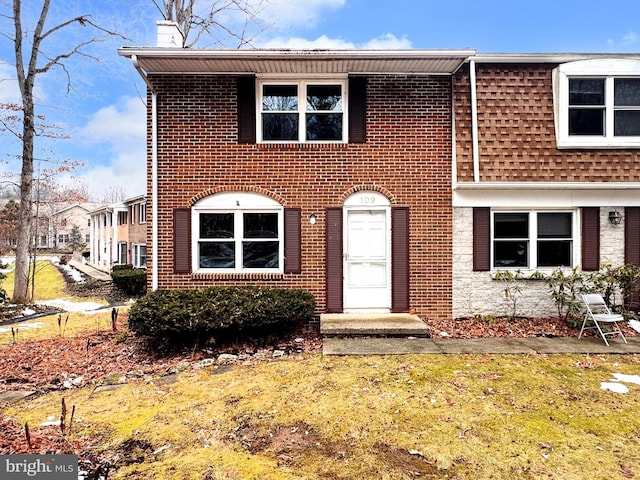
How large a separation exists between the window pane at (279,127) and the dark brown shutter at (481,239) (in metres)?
4.21

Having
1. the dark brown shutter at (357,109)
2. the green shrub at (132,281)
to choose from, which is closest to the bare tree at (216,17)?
the dark brown shutter at (357,109)

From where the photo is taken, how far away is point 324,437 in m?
3.62

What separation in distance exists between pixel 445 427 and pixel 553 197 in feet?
19.9

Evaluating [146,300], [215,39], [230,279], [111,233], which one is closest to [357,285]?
[230,279]

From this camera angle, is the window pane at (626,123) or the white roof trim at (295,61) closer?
the white roof trim at (295,61)

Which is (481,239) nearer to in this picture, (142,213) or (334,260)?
(334,260)

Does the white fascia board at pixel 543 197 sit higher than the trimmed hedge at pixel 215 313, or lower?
higher

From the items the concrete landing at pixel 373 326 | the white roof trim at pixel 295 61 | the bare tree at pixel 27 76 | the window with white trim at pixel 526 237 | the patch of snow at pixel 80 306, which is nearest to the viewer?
the concrete landing at pixel 373 326

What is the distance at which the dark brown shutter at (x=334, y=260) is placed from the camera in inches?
303

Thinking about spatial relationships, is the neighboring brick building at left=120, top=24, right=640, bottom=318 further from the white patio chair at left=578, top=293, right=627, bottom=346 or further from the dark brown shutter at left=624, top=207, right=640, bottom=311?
the white patio chair at left=578, top=293, right=627, bottom=346

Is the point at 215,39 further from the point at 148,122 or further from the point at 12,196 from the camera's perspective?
the point at 12,196

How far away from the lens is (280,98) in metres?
7.74

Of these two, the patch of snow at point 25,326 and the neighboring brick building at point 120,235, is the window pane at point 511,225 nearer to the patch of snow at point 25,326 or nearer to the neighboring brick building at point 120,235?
the patch of snow at point 25,326

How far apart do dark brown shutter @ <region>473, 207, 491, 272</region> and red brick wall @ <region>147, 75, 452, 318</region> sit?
557mm
